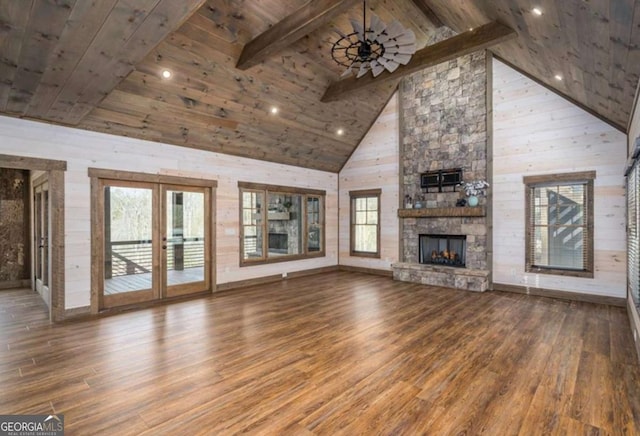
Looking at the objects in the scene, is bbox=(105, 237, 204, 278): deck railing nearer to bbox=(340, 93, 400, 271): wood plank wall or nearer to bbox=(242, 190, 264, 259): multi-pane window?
bbox=(242, 190, 264, 259): multi-pane window

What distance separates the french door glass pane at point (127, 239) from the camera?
530 cm

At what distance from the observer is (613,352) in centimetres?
Result: 356

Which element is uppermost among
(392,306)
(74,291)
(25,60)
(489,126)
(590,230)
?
(489,126)

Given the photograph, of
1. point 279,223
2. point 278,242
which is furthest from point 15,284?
point 279,223

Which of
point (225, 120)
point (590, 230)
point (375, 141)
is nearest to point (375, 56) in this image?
point (225, 120)

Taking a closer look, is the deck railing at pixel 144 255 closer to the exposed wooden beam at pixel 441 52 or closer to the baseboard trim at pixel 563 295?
the exposed wooden beam at pixel 441 52

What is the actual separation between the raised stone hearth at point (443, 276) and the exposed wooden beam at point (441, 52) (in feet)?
13.2

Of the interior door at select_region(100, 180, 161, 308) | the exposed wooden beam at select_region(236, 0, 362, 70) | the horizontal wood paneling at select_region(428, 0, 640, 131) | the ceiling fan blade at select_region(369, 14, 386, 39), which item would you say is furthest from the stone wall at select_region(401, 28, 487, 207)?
the interior door at select_region(100, 180, 161, 308)

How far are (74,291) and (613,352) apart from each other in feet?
22.8

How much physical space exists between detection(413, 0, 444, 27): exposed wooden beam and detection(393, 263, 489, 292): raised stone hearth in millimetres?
5236

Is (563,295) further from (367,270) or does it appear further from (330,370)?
(330,370)

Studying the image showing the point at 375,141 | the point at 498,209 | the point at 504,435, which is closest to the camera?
the point at 504,435

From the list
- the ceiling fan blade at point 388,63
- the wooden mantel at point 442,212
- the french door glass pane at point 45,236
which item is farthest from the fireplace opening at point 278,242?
the ceiling fan blade at point 388,63

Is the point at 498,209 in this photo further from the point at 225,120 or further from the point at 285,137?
the point at 225,120
